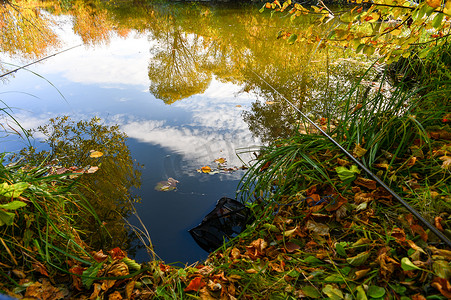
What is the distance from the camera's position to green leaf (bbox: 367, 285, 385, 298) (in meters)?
0.92

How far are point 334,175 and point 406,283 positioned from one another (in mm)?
777

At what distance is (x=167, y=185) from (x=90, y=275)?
3.50 ft

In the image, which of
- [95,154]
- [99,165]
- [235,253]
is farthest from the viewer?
[95,154]

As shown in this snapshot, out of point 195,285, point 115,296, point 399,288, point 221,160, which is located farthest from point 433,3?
point 115,296

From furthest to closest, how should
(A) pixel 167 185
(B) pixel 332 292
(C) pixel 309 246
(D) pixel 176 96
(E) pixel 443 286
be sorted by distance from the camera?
(D) pixel 176 96
(A) pixel 167 185
(C) pixel 309 246
(B) pixel 332 292
(E) pixel 443 286

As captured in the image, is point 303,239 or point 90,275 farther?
point 303,239

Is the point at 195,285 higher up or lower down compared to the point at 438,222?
lower down

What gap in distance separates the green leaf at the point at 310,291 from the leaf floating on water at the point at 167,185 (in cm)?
136

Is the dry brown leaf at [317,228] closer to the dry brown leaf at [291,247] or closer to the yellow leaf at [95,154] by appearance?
the dry brown leaf at [291,247]

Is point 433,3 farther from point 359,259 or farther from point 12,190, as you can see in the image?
point 12,190

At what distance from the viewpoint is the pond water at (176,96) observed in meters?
2.02

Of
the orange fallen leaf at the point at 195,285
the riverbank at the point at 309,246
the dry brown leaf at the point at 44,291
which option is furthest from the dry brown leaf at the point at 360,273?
the dry brown leaf at the point at 44,291

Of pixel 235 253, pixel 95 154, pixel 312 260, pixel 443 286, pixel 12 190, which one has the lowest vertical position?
pixel 235 253

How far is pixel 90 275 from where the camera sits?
1.12 m
